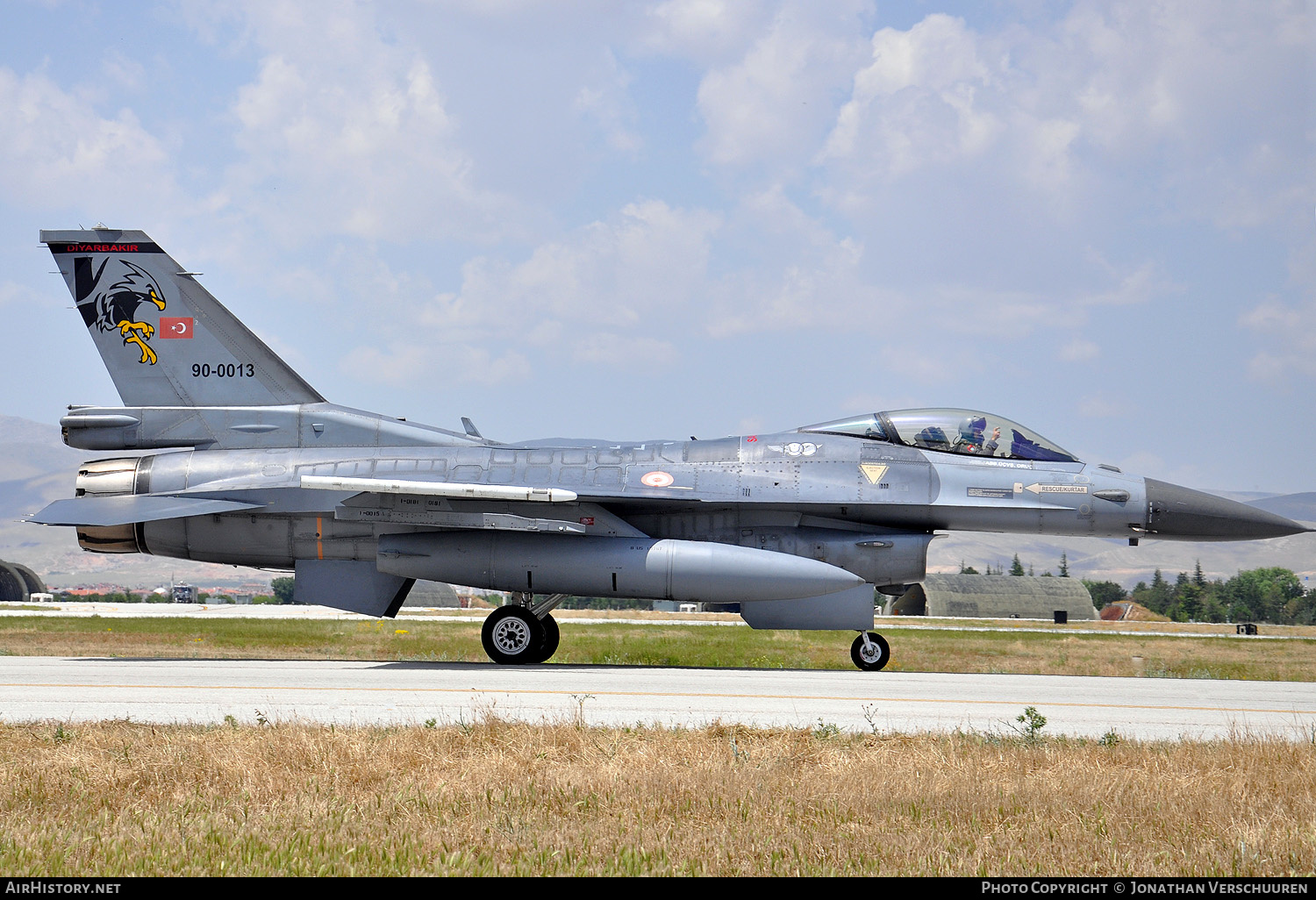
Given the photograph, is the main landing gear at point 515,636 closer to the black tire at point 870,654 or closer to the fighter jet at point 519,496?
the fighter jet at point 519,496

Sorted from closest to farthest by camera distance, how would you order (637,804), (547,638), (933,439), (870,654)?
(637,804) < (870,654) < (933,439) < (547,638)

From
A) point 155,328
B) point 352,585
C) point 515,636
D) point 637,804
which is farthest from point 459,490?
point 637,804

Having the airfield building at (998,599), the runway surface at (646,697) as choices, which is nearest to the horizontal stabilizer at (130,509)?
the runway surface at (646,697)

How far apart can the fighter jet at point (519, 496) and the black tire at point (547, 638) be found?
4 cm

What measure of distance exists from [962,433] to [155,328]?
1205 centimetres

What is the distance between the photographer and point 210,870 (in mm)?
4766

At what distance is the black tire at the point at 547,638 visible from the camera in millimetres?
15727

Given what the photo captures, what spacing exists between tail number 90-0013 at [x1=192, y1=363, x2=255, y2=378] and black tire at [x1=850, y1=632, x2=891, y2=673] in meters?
9.94

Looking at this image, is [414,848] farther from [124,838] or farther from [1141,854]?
[1141,854]

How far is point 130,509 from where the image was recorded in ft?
50.4

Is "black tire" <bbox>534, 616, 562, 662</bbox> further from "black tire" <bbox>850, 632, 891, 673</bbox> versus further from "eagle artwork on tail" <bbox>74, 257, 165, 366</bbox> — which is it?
"eagle artwork on tail" <bbox>74, 257, 165, 366</bbox>

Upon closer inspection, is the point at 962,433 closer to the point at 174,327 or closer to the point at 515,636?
the point at 515,636

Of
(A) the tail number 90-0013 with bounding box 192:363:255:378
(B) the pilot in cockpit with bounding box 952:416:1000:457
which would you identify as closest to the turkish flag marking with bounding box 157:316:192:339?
(A) the tail number 90-0013 with bounding box 192:363:255:378
